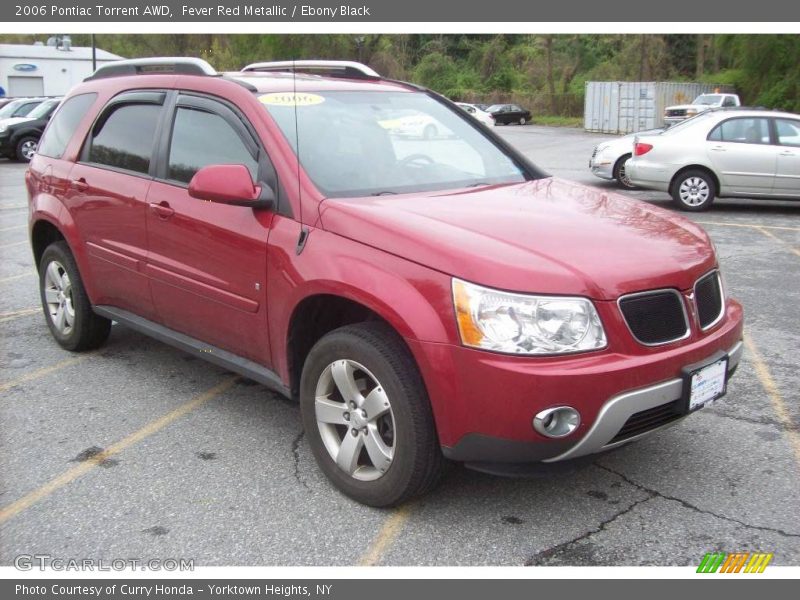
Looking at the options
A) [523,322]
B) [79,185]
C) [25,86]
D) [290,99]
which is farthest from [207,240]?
[25,86]

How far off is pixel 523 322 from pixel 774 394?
2.48 meters

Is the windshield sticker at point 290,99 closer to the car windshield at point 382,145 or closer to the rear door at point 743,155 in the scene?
the car windshield at point 382,145

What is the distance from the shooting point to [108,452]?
13.5 feet

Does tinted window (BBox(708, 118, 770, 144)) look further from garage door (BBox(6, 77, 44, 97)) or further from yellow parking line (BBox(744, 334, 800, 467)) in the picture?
garage door (BBox(6, 77, 44, 97))

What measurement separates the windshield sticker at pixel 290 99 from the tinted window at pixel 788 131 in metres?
9.83

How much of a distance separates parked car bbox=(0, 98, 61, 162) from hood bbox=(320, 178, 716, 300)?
64.7 feet

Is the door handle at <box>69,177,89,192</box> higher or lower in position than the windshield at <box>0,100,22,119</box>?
lower

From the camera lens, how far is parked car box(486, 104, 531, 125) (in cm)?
5062

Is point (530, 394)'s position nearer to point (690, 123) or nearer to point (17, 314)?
point (17, 314)

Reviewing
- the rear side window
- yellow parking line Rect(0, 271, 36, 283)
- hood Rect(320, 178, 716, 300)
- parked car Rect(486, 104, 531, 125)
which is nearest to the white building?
parked car Rect(486, 104, 531, 125)

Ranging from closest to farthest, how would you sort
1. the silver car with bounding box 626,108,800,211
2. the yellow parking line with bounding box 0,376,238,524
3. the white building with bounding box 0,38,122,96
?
the yellow parking line with bounding box 0,376,238,524 → the silver car with bounding box 626,108,800,211 → the white building with bounding box 0,38,122,96

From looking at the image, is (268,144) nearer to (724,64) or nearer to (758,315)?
(758,315)

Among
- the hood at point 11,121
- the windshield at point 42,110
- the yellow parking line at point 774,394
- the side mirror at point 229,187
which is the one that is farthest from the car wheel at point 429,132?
the windshield at point 42,110

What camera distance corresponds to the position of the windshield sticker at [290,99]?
4.14 meters
